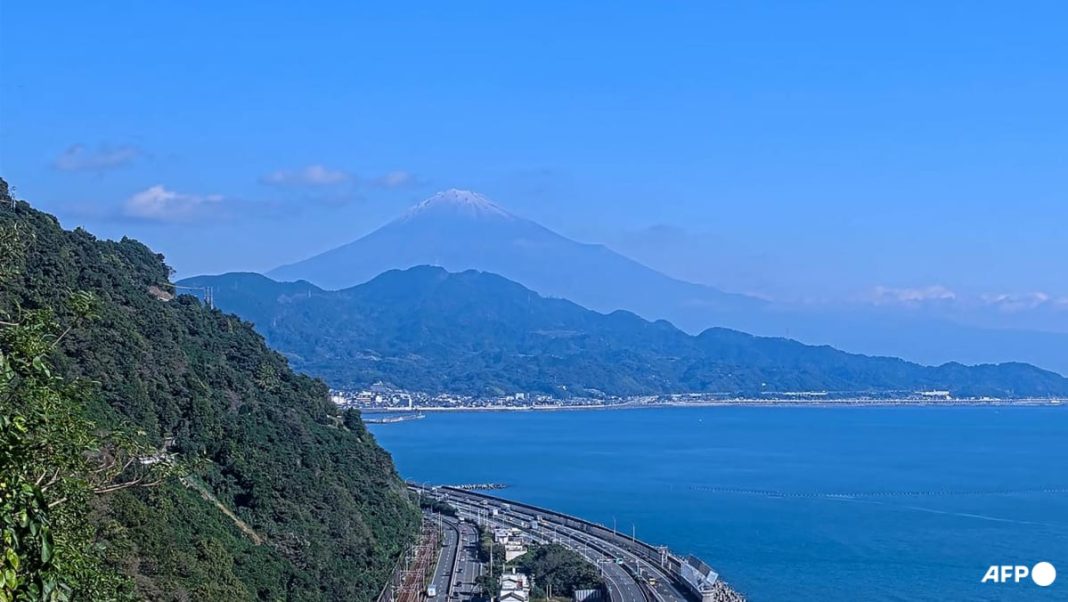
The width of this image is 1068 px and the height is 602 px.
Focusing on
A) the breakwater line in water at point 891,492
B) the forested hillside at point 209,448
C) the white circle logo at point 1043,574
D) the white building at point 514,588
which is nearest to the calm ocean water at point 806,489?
the breakwater line in water at point 891,492

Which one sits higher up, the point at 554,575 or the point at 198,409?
the point at 198,409

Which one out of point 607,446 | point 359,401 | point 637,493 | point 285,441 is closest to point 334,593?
point 285,441

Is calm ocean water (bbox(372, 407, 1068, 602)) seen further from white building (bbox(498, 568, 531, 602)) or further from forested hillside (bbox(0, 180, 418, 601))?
forested hillside (bbox(0, 180, 418, 601))

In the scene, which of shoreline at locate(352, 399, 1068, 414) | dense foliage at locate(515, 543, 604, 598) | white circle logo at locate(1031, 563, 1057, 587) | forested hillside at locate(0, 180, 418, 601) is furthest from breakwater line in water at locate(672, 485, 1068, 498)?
shoreline at locate(352, 399, 1068, 414)

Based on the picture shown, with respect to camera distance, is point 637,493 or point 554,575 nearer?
point 554,575

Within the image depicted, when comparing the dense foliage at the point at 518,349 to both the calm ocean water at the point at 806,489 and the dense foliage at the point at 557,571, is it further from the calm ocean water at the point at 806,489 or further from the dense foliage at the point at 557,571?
the dense foliage at the point at 557,571

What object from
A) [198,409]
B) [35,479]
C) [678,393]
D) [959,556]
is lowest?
[959,556]

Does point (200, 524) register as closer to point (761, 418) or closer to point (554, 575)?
point (554, 575)
